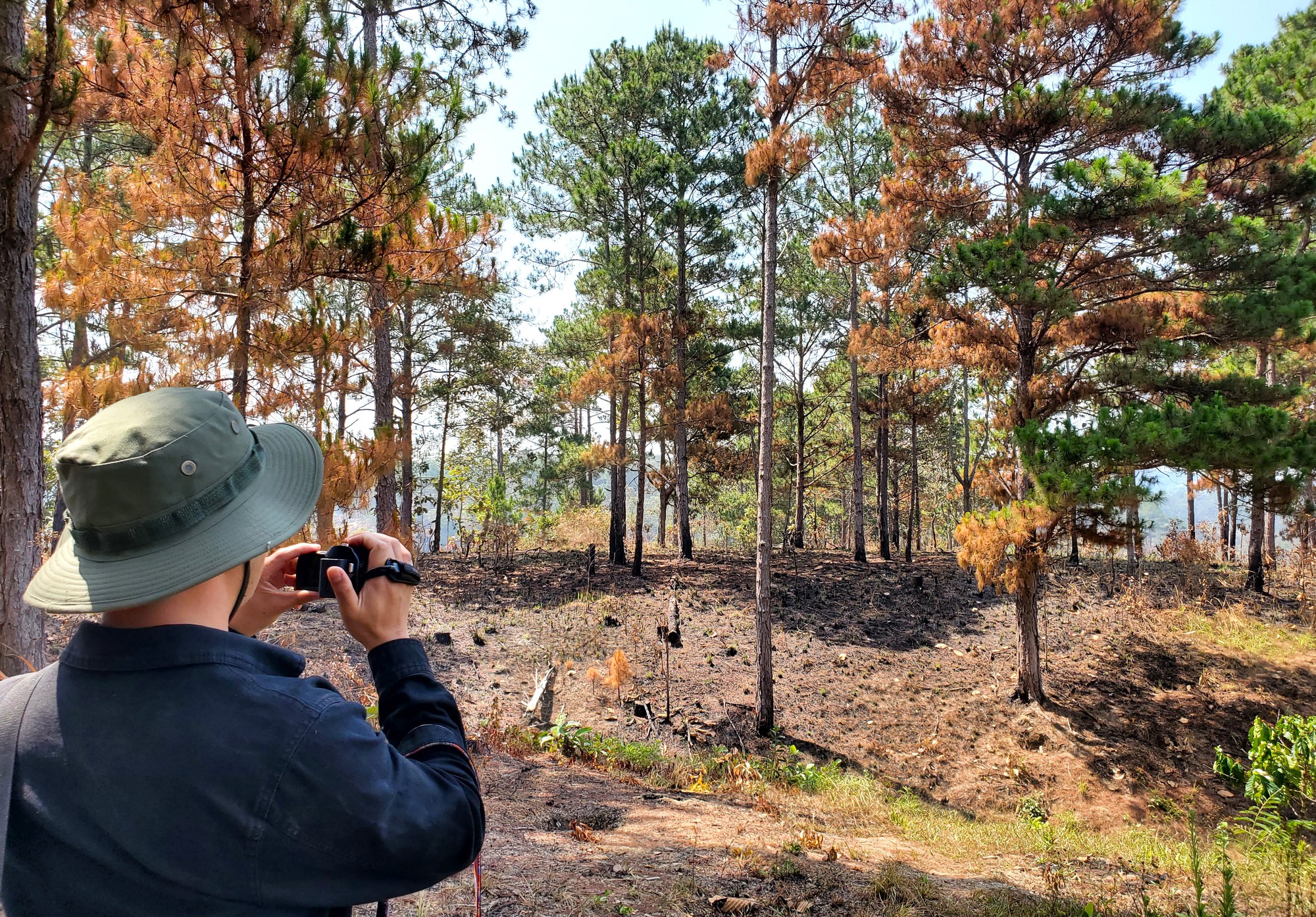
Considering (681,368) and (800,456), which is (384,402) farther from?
(800,456)

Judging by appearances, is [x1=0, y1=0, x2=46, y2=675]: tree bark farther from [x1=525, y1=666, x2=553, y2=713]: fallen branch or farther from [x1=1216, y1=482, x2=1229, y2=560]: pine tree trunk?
[x1=1216, y1=482, x2=1229, y2=560]: pine tree trunk

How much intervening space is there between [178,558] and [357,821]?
0.50m

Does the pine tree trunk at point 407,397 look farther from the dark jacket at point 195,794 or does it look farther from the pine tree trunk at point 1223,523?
the pine tree trunk at point 1223,523

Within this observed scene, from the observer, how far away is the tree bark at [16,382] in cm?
388

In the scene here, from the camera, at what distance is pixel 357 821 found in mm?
963

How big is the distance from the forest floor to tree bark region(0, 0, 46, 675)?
9.42 ft

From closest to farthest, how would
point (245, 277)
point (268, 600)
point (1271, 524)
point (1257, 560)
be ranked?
1. point (268, 600)
2. point (245, 277)
3. point (1257, 560)
4. point (1271, 524)

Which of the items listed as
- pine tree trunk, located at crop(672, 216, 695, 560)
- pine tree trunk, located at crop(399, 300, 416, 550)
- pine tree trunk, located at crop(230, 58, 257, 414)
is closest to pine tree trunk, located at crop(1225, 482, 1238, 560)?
pine tree trunk, located at crop(672, 216, 695, 560)

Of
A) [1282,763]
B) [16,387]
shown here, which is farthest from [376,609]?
[1282,763]

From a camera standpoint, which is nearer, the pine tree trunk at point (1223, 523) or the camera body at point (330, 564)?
the camera body at point (330, 564)

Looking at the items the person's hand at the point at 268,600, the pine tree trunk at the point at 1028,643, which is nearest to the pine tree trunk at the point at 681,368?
the pine tree trunk at the point at 1028,643

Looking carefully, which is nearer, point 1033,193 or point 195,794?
point 195,794

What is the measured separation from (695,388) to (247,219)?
15.7 m

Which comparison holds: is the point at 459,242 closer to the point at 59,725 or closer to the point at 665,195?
the point at 59,725
